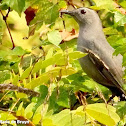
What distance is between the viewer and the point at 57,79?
2641 mm

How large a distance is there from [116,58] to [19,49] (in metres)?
0.86

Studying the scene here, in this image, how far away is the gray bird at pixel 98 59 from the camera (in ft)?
11.4

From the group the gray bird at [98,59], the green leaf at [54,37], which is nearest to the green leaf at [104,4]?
the gray bird at [98,59]

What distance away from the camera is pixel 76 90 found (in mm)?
2689

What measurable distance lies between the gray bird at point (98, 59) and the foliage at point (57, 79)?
0.07m

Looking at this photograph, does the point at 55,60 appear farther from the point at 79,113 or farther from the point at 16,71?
the point at 16,71

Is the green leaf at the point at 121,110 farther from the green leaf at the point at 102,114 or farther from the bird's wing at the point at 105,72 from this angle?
the bird's wing at the point at 105,72

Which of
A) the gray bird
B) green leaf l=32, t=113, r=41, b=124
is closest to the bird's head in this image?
the gray bird

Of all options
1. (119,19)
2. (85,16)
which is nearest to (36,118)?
(119,19)

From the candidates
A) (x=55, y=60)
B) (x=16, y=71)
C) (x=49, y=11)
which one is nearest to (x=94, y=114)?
(x=55, y=60)

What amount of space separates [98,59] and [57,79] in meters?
0.85

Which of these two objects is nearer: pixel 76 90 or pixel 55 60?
pixel 55 60

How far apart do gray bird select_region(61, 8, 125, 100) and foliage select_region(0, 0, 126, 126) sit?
7cm

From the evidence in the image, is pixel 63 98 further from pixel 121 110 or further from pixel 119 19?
pixel 119 19
